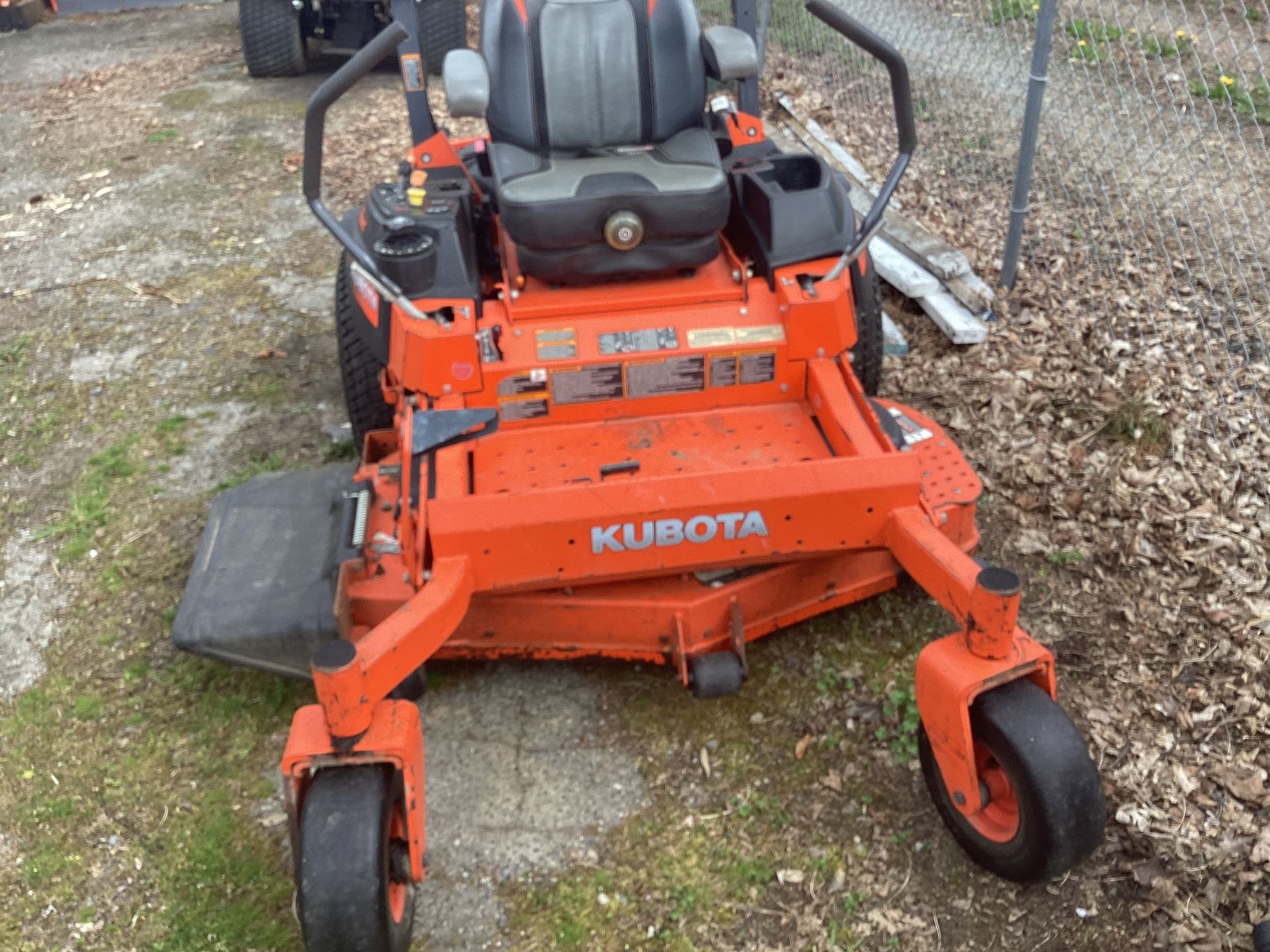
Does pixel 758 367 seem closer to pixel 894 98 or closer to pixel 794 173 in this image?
pixel 794 173

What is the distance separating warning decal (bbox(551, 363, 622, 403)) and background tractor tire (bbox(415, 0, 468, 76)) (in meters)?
5.72

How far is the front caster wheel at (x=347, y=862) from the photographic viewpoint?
210cm

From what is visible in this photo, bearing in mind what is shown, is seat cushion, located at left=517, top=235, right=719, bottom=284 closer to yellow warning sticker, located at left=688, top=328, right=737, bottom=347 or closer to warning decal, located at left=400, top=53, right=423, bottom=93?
yellow warning sticker, located at left=688, top=328, right=737, bottom=347

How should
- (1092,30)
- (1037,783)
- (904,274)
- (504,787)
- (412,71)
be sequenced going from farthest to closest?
1. (1092,30)
2. (904,274)
3. (412,71)
4. (504,787)
5. (1037,783)

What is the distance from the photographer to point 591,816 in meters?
2.74

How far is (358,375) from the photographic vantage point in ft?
12.1

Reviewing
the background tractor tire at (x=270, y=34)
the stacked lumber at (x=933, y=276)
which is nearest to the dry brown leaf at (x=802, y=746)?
the stacked lumber at (x=933, y=276)

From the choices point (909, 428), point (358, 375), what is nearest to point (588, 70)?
point (358, 375)

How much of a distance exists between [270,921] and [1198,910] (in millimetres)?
1995

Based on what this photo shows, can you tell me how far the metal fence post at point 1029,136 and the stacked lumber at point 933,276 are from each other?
151 millimetres

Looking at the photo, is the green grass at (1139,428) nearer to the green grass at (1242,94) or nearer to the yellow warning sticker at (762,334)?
the yellow warning sticker at (762,334)

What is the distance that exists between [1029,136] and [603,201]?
2.07 m

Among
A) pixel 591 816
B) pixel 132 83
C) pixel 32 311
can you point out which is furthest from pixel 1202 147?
pixel 132 83

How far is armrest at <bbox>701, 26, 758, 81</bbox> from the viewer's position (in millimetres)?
3496
